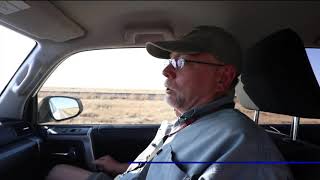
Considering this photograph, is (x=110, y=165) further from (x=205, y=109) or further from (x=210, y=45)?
(x=210, y=45)

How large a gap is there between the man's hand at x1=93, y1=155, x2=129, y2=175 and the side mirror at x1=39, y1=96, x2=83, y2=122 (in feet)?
1.26

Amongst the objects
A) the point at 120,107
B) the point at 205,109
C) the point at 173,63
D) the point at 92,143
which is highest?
the point at 173,63

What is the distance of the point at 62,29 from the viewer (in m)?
2.81

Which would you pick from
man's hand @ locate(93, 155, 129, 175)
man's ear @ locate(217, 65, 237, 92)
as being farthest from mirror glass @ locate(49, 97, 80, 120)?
man's ear @ locate(217, 65, 237, 92)

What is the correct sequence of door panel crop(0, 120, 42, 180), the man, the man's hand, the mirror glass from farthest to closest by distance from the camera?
1. the mirror glass
2. the man's hand
3. door panel crop(0, 120, 42, 180)
4. the man

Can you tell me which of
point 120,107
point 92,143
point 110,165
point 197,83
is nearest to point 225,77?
point 197,83

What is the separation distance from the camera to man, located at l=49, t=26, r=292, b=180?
202cm

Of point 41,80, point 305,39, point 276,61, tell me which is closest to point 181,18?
point 276,61

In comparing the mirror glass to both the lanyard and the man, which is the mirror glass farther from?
the lanyard

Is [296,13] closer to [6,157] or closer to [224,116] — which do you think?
[224,116]

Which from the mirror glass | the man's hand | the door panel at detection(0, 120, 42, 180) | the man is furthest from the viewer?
the mirror glass

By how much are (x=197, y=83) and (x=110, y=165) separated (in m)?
1.01

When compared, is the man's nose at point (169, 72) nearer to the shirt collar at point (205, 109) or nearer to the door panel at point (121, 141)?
the shirt collar at point (205, 109)

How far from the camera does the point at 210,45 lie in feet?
8.18
